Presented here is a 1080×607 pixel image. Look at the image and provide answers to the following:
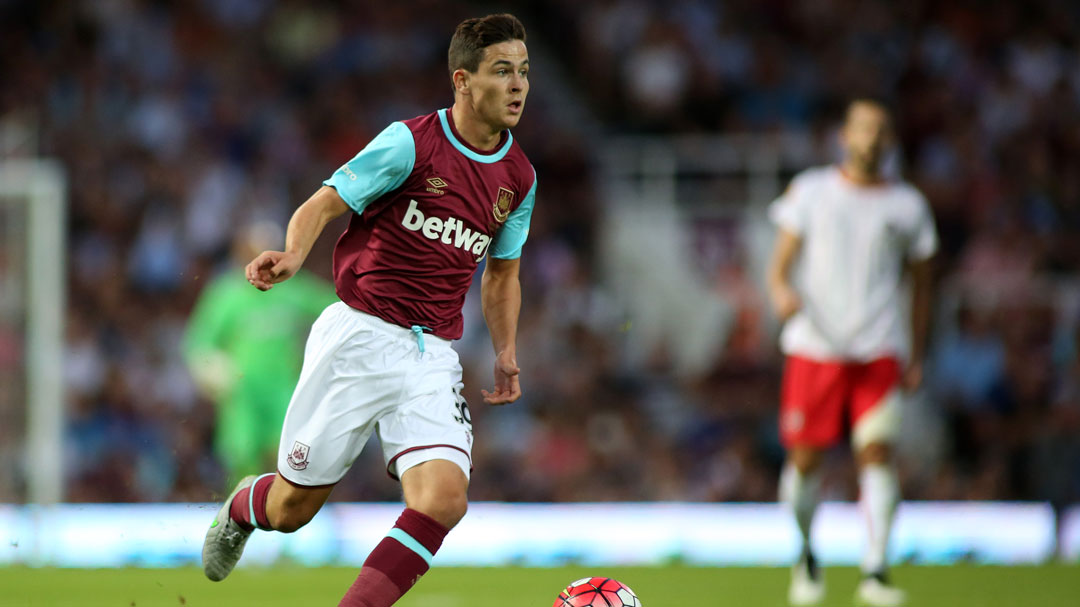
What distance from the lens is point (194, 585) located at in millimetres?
8227

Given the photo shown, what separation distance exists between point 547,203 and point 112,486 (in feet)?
15.9

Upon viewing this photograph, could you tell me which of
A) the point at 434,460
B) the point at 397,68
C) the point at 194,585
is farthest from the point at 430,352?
the point at 397,68

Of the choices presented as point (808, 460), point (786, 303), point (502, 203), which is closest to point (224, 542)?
point (502, 203)

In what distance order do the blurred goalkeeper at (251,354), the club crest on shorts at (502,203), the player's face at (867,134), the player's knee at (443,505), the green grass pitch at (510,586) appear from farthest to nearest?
the blurred goalkeeper at (251,354) → the green grass pitch at (510,586) → the player's face at (867,134) → the club crest on shorts at (502,203) → the player's knee at (443,505)

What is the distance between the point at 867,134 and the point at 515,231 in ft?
8.45

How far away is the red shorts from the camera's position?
7246mm

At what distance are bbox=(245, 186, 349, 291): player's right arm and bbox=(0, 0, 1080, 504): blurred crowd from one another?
7005mm

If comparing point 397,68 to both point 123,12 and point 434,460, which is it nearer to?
point 123,12

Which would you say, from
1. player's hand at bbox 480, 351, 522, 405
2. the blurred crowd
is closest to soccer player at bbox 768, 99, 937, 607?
player's hand at bbox 480, 351, 522, 405

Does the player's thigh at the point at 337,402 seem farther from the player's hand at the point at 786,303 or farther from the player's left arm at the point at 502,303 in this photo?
the player's hand at the point at 786,303

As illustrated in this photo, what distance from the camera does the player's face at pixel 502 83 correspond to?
4832 millimetres

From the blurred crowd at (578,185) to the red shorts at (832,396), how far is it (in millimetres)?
3850

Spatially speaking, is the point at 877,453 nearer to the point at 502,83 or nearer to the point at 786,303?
the point at 786,303

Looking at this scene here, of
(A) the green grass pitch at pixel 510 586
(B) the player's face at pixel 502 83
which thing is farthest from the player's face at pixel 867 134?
(B) the player's face at pixel 502 83
